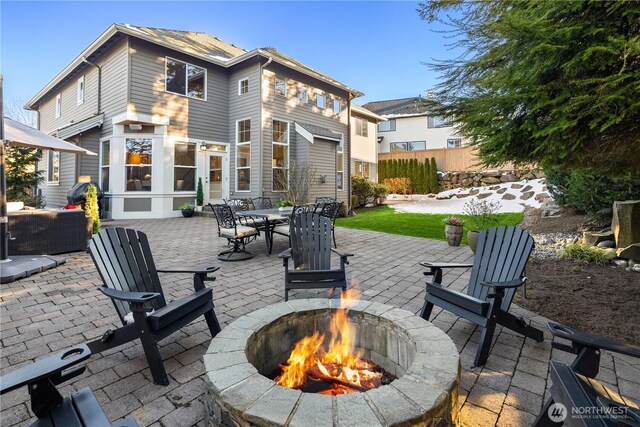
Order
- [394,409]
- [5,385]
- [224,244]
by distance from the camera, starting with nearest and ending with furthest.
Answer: [5,385] → [394,409] → [224,244]

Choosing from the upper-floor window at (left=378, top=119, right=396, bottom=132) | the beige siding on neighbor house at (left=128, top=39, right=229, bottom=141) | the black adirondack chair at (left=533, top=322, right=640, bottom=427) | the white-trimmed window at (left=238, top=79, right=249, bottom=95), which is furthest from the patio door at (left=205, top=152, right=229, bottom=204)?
the upper-floor window at (left=378, top=119, right=396, bottom=132)

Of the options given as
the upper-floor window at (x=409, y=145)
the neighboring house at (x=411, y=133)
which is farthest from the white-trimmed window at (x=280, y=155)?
the upper-floor window at (x=409, y=145)

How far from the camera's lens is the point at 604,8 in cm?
249

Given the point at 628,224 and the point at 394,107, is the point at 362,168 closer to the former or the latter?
the point at 394,107

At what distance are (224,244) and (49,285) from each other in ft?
10.6

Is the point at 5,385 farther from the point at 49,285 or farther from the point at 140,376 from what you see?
the point at 49,285

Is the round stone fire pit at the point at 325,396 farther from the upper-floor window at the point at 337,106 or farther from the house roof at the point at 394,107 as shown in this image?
the house roof at the point at 394,107

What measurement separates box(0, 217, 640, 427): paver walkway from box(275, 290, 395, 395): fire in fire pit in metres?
0.56

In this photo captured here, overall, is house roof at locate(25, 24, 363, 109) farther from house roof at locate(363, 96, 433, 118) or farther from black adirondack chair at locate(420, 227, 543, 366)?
house roof at locate(363, 96, 433, 118)

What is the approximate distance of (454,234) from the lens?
7070 millimetres

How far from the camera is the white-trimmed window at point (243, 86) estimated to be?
1246 cm

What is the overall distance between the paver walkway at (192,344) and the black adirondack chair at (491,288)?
0.77 ft

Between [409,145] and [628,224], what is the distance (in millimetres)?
22914

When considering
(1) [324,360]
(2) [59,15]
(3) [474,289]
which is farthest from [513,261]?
(2) [59,15]
